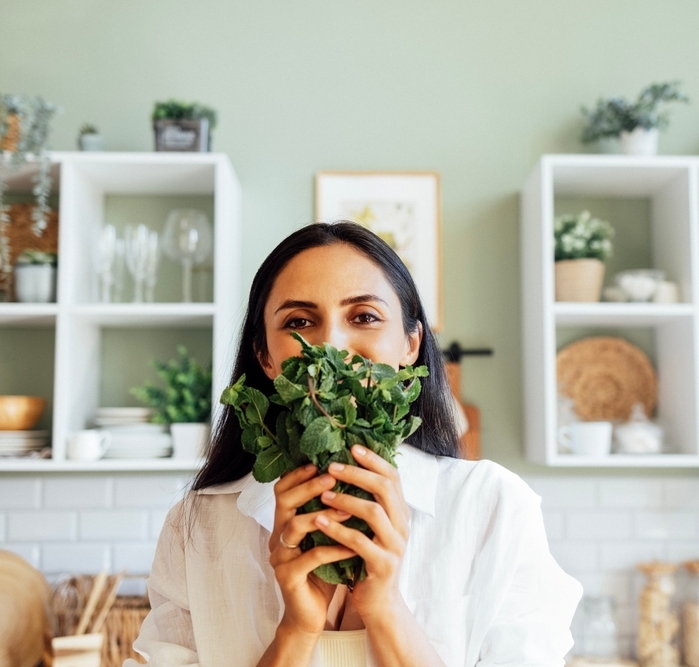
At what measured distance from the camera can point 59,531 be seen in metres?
2.43

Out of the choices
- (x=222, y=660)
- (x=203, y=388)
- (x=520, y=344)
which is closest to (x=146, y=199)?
(x=203, y=388)

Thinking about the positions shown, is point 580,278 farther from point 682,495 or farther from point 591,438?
point 682,495

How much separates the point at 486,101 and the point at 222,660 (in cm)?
199

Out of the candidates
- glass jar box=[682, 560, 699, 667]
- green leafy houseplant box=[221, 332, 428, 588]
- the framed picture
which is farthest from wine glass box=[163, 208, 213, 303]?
glass jar box=[682, 560, 699, 667]

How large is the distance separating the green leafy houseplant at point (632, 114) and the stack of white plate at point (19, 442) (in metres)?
1.89

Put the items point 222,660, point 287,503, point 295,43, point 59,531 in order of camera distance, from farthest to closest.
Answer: point 295,43, point 59,531, point 222,660, point 287,503

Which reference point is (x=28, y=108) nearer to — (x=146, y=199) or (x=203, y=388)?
(x=146, y=199)

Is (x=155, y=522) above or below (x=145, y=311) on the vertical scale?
below

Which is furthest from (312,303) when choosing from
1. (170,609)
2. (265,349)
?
(170,609)

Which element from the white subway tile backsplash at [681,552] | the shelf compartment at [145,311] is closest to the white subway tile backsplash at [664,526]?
A: the white subway tile backsplash at [681,552]

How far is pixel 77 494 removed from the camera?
244cm

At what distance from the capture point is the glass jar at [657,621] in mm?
2314

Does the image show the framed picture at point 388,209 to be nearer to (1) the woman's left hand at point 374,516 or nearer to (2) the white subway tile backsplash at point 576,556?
(2) the white subway tile backsplash at point 576,556

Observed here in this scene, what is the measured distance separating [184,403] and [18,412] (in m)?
0.47
